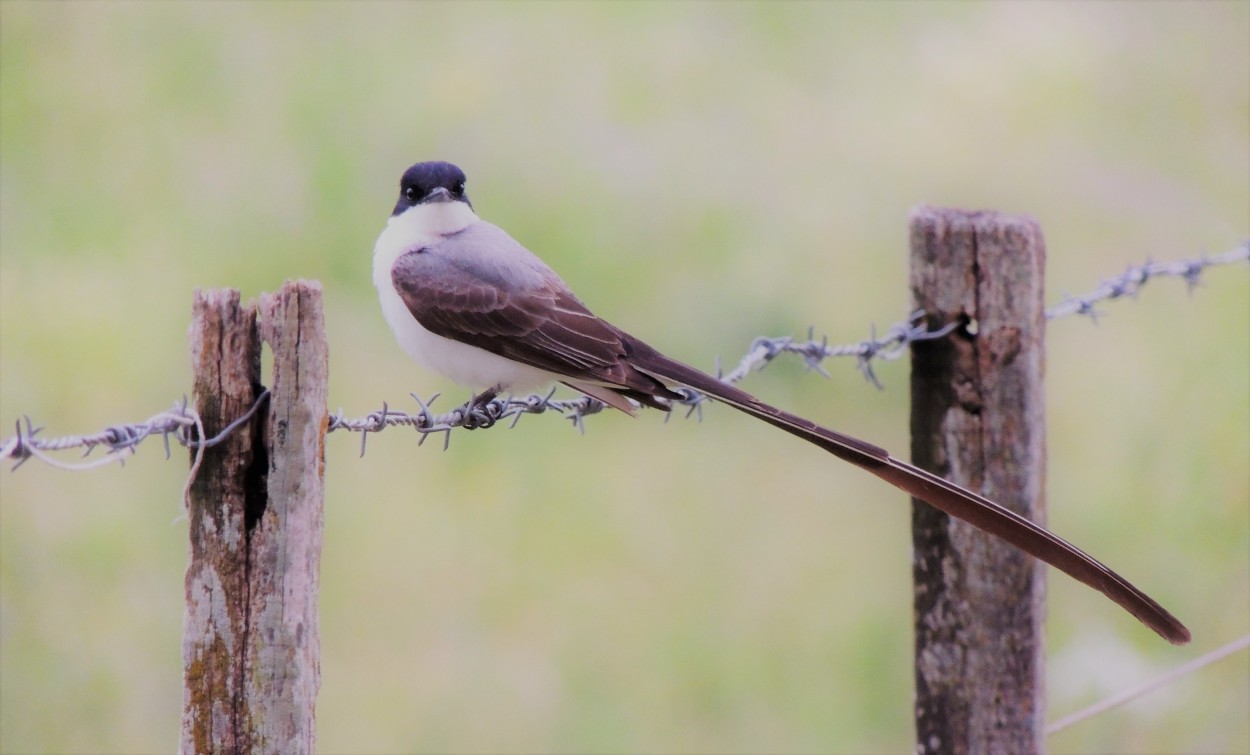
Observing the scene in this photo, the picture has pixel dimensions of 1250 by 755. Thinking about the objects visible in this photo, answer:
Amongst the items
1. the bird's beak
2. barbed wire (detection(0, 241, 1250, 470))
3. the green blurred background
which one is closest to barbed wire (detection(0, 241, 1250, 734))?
barbed wire (detection(0, 241, 1250, 470))

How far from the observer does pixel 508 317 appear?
13.0 feet

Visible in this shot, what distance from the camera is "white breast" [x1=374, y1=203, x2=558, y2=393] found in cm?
403

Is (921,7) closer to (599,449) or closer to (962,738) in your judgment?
(599,449)

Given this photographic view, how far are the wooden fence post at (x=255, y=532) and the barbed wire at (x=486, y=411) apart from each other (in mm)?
62

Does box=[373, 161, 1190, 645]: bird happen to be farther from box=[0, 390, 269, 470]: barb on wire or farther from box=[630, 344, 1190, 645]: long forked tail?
box=[0, 390, 269, 470]: barb on wire

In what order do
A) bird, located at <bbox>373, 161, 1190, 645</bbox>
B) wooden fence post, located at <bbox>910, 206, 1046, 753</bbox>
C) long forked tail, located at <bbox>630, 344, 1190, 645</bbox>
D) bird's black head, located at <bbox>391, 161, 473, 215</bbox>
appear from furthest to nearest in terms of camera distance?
1. bird's black head, located at <bbox>391, 161, 473, 215</bbox>
2. bird, located at <bbox>373, 161, 1190, 645</bbox>
3. wooden fence post, located at <bbox>910, 206, 1046, 753</bbox>
4. long forked tail, located at <bbox>630, 344, 1190, 645</bbox>

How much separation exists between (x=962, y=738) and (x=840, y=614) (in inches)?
121

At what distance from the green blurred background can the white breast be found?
2.30m

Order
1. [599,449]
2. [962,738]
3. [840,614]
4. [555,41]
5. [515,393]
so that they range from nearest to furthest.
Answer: [962,738], [515,393], [840,614], [599,449], [555,41]

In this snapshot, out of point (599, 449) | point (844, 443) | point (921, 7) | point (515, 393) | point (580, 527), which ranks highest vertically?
point (921, 7)

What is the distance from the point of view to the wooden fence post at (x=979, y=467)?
3.49m

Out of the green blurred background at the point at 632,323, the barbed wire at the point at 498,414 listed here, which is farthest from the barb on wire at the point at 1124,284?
the green blurred background at the point at 632,323

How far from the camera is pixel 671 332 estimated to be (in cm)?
769

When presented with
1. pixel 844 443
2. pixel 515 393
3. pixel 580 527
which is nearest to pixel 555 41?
pixel 580 527
